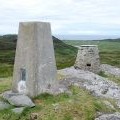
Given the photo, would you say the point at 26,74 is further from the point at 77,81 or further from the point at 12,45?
the point at 12,45

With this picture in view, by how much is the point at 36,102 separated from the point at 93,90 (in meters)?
5.94

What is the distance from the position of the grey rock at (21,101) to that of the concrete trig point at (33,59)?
1048mm

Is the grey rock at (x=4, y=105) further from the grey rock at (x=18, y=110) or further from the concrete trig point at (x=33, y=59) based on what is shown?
the concrete trig point at (x=33, y=59)

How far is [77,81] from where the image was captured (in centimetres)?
2856

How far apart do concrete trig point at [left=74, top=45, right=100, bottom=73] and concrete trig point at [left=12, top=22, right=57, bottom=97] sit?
1262cm

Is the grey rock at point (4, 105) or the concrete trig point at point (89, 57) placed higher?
the concrete trig point at point (89, 57)

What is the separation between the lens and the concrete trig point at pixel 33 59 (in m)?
21.8

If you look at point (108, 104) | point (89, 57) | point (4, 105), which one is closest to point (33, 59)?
point (4, 105)

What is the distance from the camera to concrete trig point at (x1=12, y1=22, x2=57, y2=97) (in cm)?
2183

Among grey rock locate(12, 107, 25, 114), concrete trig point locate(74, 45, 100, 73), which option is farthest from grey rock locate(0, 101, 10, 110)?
concrete trig point locate(74, 45, 100, 73)

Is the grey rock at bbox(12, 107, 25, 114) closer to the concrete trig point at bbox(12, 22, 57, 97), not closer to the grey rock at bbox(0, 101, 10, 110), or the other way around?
the grey rock at bbox(0, 101, 10, 110)

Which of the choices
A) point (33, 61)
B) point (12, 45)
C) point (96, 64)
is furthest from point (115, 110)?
point (12, 45)

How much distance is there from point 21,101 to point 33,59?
2613mm

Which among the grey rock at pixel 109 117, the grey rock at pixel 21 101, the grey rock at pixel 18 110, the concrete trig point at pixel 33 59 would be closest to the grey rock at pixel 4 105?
the grey rock at pixel 21 101
